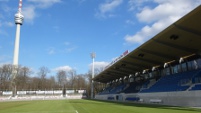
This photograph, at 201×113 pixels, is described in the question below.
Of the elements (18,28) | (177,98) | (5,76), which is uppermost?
(18,28)

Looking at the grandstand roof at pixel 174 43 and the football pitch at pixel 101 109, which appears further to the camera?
the grandstand roof at pixel 174 43

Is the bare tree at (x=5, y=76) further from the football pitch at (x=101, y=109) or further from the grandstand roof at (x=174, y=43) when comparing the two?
the football pitch at (x=101, y=109)

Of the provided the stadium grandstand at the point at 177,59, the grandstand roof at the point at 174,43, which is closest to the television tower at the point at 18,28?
the stadium grandstand at the point at 177,59

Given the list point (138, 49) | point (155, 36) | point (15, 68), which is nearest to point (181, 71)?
point (138, 49)

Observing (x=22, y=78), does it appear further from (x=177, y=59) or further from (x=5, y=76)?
(x=177, y=59)

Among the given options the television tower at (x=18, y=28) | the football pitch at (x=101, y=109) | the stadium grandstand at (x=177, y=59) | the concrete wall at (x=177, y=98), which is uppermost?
the television tower at (x=18, y=28)

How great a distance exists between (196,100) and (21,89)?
98.7 m

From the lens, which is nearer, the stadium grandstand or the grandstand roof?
the grandstand roof

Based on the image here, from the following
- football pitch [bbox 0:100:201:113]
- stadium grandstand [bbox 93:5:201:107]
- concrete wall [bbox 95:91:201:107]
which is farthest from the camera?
concrete wall [bbox 95:91:201:107]

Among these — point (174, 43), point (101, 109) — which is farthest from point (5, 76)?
point (101, 109)

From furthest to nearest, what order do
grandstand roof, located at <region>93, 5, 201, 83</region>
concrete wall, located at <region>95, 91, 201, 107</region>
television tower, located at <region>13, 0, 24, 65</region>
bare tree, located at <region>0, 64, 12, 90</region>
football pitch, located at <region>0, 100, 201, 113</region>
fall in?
television tower, located at <region>13, 0, 24, 65</region> < bare tree, located at <region>0, 64, 12, 90</region> < concrete wall, located at <region>95, 91, 201, 107</region> < grandstand roof, located at <region>93, 5, 201, 83</region> < football pitch, located at <region>0, 100, 201, 113</region>

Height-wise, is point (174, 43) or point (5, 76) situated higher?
point (5, 76)

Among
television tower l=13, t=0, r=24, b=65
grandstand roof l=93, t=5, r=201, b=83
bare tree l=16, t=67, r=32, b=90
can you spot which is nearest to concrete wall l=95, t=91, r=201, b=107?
grandstand roof l=93, t=5, r=201, b=83

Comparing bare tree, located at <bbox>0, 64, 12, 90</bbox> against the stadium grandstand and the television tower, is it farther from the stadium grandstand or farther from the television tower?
the stadium grandstand
